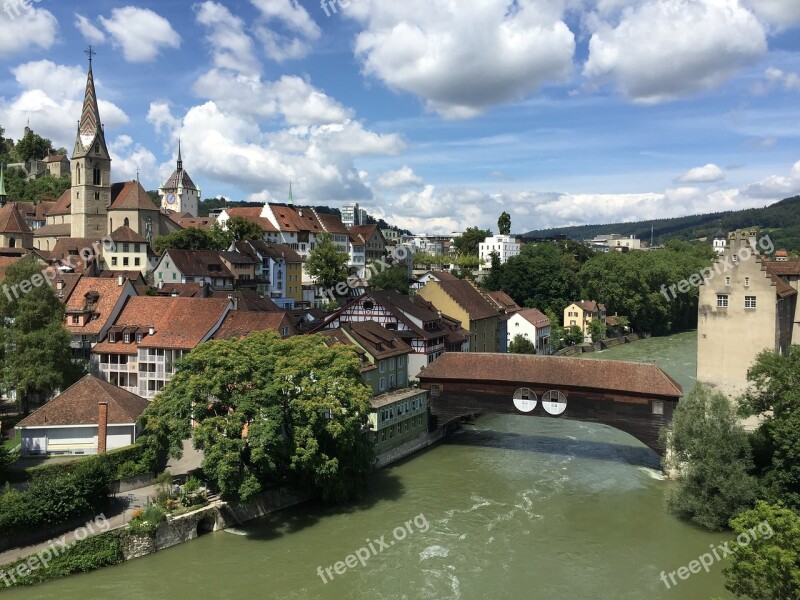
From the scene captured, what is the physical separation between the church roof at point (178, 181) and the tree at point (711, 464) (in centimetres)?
8926

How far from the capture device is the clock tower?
10031 centimetres

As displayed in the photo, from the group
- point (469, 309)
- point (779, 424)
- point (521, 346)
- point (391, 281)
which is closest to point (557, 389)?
point (779, 424)

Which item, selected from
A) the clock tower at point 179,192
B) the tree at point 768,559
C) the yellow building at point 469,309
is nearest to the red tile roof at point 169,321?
the yellow building at point 469,309

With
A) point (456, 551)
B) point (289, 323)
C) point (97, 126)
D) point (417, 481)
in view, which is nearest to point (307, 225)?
point (97, 126)

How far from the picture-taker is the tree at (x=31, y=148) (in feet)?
318

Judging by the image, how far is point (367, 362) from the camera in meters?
32.7

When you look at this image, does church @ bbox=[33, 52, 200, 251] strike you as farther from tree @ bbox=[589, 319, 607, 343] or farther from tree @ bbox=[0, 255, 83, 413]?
tree @ bbox=[589, 319, 607, 343]

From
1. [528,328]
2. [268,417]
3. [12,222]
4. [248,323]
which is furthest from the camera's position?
[12,222]

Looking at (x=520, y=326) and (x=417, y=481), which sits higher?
(x=520, y=326)

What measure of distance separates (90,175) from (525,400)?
4503 centimetres

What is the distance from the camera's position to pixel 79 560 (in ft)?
63.2

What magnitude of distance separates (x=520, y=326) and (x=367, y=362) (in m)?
26.5

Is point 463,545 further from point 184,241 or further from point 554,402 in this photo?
point 184,241

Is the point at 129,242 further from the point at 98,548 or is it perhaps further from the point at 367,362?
the point at 98,548
